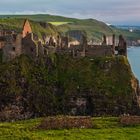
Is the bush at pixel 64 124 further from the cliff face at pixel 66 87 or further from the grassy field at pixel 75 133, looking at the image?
the cliff face at pixel 66 87

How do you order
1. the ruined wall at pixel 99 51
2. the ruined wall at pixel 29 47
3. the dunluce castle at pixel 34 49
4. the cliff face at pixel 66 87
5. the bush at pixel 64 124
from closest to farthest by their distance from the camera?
the bush at pixel 64 124
the cliff face at pixel 66 87
the dunluce castle at pixel 34 49
the ruined wall at pixel 29 47
the ruined wall at pixel 99 51

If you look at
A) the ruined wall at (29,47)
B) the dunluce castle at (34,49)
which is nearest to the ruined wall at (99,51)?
the dunluce castle at (34,49)

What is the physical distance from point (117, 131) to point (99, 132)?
5.52 feet

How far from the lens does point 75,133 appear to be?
4484 cm

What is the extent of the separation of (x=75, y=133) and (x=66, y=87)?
3585 centimetres

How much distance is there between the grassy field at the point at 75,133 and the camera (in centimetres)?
4216

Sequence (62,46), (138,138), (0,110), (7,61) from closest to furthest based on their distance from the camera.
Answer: (138,138)
(0,110)
(7,61)
(62,46)

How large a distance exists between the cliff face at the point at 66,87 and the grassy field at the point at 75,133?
2783 centimetres

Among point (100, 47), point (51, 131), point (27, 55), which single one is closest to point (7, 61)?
point (27, 55)

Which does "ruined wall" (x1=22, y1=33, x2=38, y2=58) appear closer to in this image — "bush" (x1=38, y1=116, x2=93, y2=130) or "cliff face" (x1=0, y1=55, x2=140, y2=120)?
"cliff face" (x1=0, y1=55, x2=140, y2=120)

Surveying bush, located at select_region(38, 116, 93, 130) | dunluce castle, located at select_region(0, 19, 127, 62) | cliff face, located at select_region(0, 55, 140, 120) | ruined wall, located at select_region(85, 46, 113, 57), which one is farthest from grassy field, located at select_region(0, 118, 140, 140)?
ruined wall, located at select_region(85, 46, 113, 57)

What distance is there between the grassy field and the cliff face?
2783 cm

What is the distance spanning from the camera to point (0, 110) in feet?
251

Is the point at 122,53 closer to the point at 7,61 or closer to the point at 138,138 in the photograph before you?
the point at 7,61
